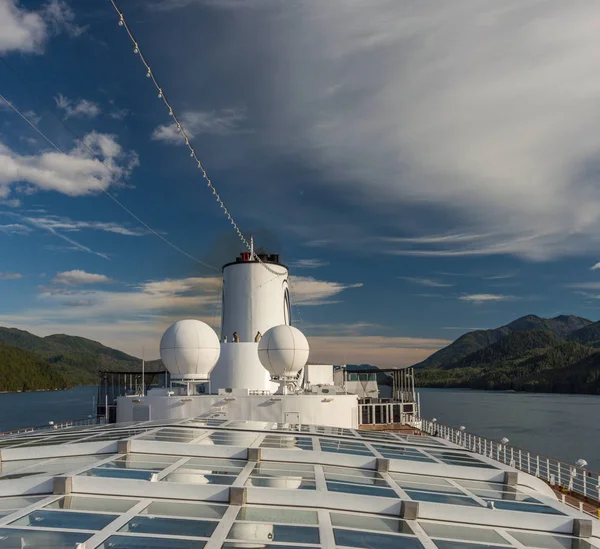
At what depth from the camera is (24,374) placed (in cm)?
18212

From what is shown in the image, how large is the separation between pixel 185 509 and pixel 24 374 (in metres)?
200

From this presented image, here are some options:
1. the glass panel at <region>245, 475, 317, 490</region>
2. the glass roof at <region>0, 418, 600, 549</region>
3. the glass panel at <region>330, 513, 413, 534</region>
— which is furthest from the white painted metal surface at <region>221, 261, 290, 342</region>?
the glass panel at <region>330, 513, 413, 534</region>

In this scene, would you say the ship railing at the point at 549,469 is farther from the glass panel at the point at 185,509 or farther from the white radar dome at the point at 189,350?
the white radar dome at the point at 189,350

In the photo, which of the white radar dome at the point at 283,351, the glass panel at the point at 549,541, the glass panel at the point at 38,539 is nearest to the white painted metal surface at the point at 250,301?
the white radar dome at the point at 283,351

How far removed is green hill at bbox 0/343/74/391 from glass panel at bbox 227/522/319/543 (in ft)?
648

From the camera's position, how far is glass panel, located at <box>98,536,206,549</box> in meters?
5.38

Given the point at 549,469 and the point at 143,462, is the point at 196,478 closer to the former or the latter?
the point at 143,462

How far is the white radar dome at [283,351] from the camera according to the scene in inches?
1008

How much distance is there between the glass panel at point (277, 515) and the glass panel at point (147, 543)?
3.64 ft

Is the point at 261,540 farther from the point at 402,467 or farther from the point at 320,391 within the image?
the point at 320,391

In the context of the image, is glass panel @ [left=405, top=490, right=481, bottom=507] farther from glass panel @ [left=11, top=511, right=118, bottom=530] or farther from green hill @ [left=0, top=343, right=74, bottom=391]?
green hill @ [left=0, top=343, right=74, bottom=391]

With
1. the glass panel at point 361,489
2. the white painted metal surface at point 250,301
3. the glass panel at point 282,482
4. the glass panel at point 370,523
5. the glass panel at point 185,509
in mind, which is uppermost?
the white painted metal surface at point 250,301

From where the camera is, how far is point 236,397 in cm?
2459

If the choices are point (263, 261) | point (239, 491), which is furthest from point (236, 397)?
point (239, 491)
